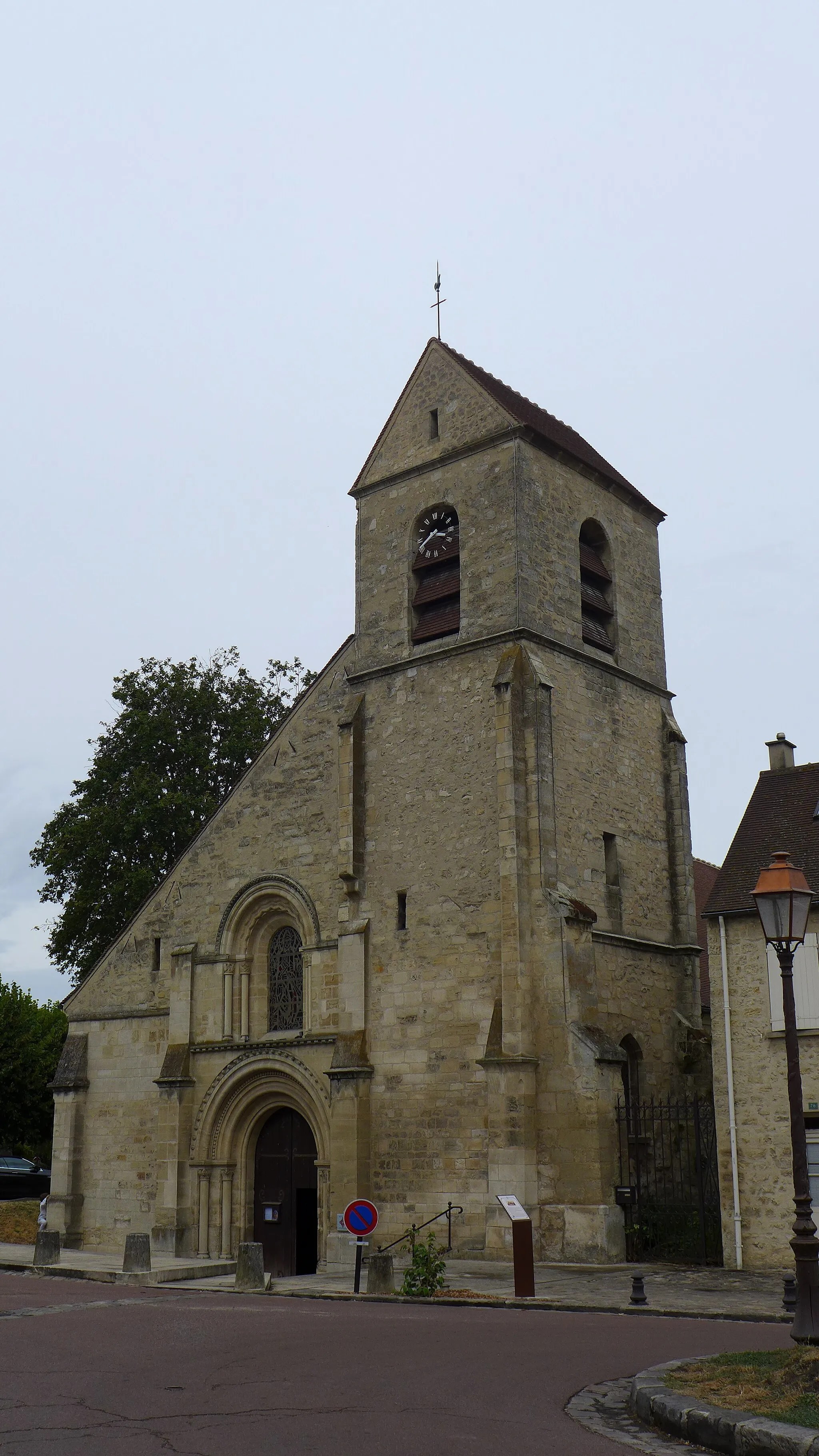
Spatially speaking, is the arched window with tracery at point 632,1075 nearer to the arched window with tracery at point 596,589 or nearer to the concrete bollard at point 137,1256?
the arched window with tracery at point 596,589

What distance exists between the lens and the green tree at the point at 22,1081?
38562 mm

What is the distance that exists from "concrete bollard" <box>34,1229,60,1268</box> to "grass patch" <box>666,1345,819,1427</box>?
15.0 meters

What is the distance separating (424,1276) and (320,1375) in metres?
6.28

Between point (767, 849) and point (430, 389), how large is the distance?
10.6 metres

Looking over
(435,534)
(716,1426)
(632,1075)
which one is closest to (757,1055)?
(632,1075)

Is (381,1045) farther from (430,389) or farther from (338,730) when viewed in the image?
(430,389)

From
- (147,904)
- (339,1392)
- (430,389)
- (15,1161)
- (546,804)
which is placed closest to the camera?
(339,1392)

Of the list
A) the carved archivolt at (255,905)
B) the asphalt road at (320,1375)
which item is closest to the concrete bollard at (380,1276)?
the asphalt road at (320,1375)

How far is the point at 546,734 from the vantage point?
21531 millimetres

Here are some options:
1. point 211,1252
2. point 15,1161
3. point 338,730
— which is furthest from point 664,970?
point 15,1161

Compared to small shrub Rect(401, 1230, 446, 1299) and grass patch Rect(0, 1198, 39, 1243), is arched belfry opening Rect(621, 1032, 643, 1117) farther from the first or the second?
grass patch Rect(0, 1198, 39, 1243)

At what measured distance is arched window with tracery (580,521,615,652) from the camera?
24219 mm

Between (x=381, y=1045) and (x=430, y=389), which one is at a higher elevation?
(x=430, y=389)

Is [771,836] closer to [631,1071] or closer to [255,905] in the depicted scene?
[631,1071]
